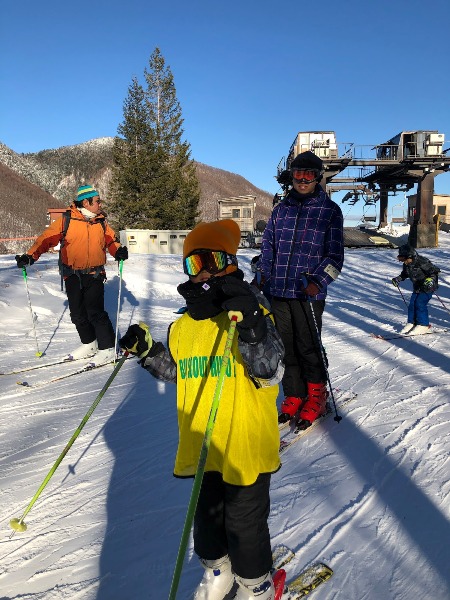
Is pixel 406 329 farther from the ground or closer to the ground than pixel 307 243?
Answer: closer to the ground

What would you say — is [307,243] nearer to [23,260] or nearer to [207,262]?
[207,262]

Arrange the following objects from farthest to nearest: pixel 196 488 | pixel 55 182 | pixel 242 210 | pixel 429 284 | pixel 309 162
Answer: pixel 55 182 → pixel 242 210 → pixel 429 284 → pixel 309 162 → pixel 196 488

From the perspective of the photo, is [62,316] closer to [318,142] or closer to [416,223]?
[416,223]

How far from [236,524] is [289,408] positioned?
1985mm

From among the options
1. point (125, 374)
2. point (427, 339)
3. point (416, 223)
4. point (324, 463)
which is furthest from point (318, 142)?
point (324, 463)

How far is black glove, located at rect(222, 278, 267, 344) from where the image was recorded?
146 cm

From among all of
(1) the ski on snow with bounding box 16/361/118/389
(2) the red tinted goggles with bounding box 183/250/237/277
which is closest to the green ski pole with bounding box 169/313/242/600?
(2) the red tinted goggles with bounding box 183/250/237/277

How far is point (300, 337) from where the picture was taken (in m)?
3.42

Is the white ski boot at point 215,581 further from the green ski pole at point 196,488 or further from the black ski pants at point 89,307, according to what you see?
the black ski pants at point 89,307

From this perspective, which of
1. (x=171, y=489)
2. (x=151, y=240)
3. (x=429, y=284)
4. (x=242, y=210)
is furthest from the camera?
(x=242, y=210)

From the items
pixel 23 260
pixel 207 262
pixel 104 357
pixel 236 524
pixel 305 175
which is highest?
pixel 305 175

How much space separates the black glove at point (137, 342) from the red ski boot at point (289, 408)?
2031mm

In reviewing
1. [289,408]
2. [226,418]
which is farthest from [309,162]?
[226,418]

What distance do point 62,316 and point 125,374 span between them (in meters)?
3.76
